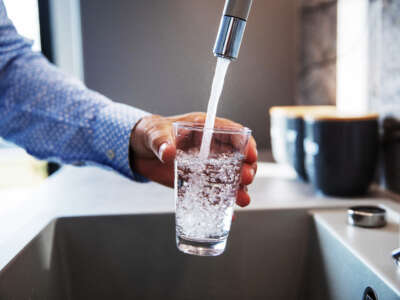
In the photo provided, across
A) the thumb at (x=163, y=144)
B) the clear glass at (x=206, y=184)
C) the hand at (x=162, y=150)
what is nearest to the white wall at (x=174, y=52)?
the hand at (x=162, y=150)

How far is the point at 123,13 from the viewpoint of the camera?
55.9 inches

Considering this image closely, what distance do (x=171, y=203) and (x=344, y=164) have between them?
343 mm

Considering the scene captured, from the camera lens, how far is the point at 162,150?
55 cm

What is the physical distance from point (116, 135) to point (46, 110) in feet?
0.61

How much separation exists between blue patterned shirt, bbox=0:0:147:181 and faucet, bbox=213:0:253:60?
38cm

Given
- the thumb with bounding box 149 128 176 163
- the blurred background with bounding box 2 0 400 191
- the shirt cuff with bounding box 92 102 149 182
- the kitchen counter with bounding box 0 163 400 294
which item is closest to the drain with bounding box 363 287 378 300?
the kitchen counter with bounding box 0 163 400 294

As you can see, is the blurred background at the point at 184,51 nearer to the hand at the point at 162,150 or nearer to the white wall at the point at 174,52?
the white wall at the point at 174,52

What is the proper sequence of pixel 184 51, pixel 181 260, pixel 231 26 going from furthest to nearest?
1. pixel 184 51
2. pixel 181 260
3. pixel 231 26

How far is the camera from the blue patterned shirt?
2.72ft

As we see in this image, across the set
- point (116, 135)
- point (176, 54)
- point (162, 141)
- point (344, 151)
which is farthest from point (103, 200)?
point (176, 54)

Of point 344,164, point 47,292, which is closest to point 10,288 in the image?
point 47,292

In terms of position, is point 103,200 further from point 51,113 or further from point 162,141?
point 162,141

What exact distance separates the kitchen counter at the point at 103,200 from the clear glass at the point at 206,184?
0.23 meters

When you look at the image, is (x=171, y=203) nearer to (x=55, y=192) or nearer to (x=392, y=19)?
(x=55, y=192)
